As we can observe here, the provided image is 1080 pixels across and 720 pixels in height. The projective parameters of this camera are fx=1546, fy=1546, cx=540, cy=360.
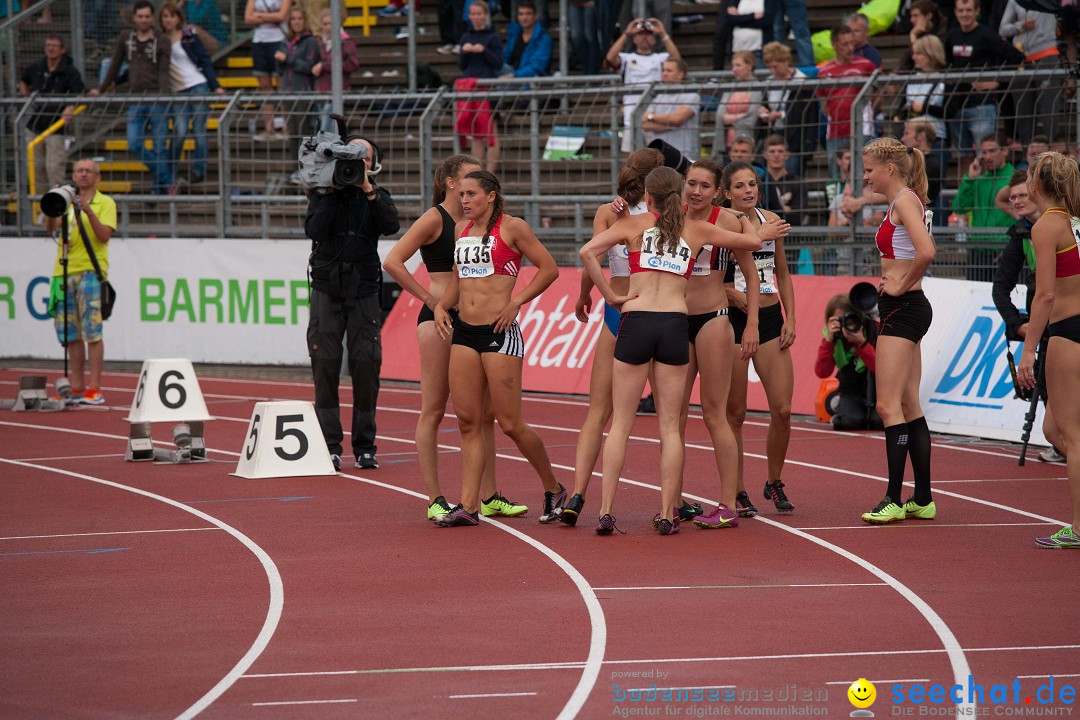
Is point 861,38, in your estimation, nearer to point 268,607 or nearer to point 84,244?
point 84,244

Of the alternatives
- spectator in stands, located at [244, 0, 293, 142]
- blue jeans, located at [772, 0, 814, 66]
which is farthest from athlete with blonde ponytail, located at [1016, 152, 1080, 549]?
spectator in stands, located at [244, 0, 293, 142]

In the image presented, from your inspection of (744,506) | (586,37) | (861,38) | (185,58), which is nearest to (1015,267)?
(744,506)

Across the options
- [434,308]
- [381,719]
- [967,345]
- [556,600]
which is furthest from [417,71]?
[381,719]

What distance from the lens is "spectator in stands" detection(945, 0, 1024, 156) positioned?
14.5 meters

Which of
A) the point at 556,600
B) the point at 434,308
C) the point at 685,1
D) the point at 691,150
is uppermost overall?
the point at 685,1

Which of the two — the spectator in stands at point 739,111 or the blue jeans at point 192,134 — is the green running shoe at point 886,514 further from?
the blue jeans at point 192,134

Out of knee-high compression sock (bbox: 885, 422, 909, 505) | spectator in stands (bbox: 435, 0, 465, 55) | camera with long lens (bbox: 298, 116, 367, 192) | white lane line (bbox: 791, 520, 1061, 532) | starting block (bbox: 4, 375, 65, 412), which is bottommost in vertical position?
starting block (bbox: 4, 375, 65, 412)

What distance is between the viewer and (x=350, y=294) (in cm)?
1138

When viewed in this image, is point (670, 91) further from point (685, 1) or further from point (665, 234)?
point (665, 234)

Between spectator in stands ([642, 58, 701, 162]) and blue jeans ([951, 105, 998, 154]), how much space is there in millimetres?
2740

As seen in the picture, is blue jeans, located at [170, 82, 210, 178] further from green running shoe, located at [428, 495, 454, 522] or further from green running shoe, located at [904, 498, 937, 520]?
green running shoe, located at [904, 498, 937, 520]

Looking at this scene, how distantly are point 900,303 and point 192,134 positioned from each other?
12.7m

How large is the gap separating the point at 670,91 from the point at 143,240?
276 inches

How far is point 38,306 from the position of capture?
19641mm
